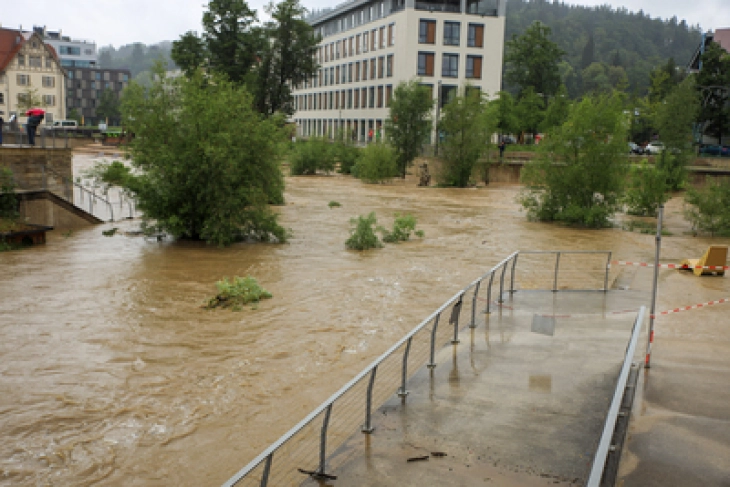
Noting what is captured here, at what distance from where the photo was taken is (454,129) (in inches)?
2004

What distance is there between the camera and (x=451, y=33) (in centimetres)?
7212

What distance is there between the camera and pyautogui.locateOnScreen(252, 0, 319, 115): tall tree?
56.8m

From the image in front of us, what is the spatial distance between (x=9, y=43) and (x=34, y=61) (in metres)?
3.75

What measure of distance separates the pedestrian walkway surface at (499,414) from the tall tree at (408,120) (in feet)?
153

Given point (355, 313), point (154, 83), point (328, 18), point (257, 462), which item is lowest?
point (355, 313)

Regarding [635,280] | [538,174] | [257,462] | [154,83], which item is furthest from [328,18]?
[257,462]

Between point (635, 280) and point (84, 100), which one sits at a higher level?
point (84, 100)

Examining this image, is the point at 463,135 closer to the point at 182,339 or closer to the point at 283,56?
the point at 283,56

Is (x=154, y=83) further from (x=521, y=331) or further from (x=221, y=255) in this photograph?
(x=521, y=331)

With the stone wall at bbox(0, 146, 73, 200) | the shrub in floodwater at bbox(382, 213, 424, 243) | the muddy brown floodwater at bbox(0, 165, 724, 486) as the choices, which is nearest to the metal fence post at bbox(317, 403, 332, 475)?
the muddy brown floodwater at bbox(0, 165, 724, 486)

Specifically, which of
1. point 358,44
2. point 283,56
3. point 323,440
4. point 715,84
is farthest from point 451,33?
point 323,440

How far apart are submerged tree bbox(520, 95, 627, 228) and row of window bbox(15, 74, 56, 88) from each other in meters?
83.4

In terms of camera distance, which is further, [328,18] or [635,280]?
[328,18]

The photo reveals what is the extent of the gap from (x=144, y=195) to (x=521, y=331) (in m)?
16.2
